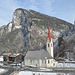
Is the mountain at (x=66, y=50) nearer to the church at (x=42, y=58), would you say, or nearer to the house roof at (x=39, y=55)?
the church at (x=42, y=58)

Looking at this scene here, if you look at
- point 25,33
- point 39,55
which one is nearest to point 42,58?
point 39,55

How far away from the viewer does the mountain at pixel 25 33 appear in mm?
136750

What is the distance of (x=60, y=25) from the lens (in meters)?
184

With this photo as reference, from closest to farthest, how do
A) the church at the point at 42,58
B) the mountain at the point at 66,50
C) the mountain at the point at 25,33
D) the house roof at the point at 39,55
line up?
the church at the point at 42,58 → the house roof at the point at 39,55 → the mountain at the point at 66,50 → the mountain at the point at 25,33

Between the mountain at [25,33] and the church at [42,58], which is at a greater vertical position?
the mountain at [25,33]

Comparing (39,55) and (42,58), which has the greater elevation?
(39,55)

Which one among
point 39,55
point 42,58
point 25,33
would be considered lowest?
point 42,58

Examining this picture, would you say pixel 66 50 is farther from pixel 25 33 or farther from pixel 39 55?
pixel 25 33

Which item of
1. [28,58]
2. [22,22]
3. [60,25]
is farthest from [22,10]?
[28,58]

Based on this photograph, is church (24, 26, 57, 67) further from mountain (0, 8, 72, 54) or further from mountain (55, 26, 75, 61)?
mountain (0, 8, 72, 54)

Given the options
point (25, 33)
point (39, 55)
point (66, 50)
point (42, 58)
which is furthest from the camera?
point (25, 33)

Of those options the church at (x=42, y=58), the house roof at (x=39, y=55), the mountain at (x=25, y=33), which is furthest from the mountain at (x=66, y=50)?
the mountain at (x=25, y=33)

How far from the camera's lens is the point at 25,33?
493 feet

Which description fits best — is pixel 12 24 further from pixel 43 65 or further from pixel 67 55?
pixel 43 65
